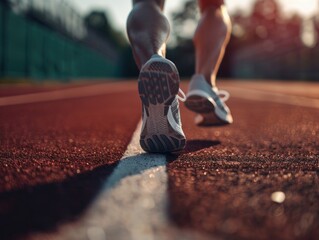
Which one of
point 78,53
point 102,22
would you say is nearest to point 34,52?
point 78,53

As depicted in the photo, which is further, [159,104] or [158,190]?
[159,104]

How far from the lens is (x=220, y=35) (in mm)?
2918

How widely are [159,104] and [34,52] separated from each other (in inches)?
682

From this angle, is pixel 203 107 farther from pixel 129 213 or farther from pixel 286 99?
pixel 286 99

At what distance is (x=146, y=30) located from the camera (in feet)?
7.27

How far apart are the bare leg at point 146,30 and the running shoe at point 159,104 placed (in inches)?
8.2

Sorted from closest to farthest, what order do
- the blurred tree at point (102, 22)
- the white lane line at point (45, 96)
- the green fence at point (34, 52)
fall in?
the white lane line at point (45, 96), the green fence at point (34, 52), the blurred tree at point (102, 22)

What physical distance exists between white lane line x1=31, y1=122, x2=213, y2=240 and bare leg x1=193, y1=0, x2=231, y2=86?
1306 mm

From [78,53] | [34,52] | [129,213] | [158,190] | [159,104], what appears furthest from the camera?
[78,53]

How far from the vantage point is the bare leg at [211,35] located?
9.32 feet

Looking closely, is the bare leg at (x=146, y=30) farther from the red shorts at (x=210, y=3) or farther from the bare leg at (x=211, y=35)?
the red shorts at (x=210, y=3)

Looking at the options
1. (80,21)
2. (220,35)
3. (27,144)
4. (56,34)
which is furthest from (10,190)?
(80,21)

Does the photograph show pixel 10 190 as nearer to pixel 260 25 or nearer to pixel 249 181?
pixel 249 181

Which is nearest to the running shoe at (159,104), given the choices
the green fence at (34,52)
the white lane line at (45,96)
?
the white lane line at (45,96)
